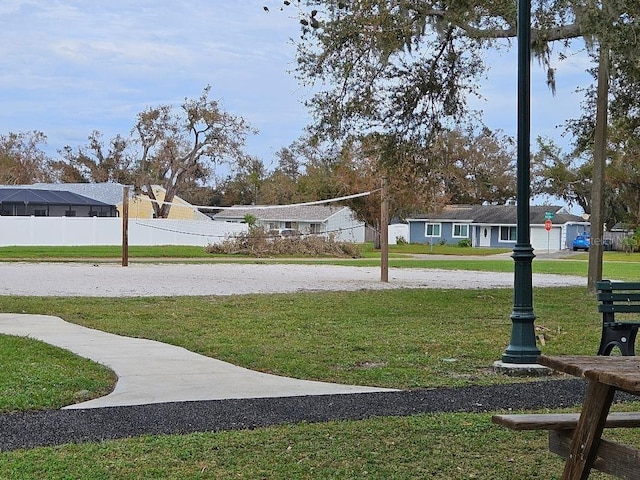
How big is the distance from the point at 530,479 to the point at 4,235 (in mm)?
43330

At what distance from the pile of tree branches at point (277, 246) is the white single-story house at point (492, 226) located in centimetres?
2323

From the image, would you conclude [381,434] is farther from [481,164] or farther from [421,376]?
[481,164]

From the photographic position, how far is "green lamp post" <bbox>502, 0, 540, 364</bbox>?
850 centimetres

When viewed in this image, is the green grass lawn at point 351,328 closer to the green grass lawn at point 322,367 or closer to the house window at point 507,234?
the green grass lawn at point 322,367

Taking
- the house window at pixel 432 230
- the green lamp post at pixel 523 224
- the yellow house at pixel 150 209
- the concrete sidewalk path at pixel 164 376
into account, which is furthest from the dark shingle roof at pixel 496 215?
the green lamp post at pixel 523 224

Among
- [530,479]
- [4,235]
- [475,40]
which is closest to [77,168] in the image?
[4,235]

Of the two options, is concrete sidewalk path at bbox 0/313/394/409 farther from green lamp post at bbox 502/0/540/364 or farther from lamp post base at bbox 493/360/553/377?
green lamp post at bbox 502/0/540/364

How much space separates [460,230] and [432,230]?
2.27 meters

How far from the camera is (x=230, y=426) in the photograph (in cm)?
611

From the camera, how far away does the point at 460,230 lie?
69.8 metres

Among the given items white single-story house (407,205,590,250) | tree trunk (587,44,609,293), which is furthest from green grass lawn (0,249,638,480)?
white single-story house (407,205,590,250)

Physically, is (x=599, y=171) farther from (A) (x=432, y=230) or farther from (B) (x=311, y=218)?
(B) (x=311, y=218)

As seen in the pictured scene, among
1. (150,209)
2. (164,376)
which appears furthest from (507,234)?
(164,376)

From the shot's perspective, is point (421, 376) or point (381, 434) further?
point (421, 376)
